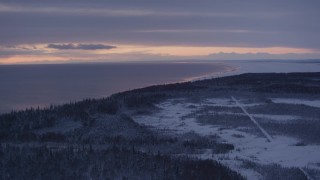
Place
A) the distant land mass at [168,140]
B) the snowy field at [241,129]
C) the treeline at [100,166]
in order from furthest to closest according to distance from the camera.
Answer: the snowy field at [241,129]
the distant land mass at [168,140]
the treeline at [100,166]

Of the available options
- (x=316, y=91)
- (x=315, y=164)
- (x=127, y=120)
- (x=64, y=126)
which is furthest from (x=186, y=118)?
(x=316, y=91)

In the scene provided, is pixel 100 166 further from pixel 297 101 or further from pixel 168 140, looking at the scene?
pixel 297 101

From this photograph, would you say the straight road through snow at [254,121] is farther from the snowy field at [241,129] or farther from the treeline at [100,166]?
the treeline at [100,166]

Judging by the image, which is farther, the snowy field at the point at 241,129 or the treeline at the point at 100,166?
the snowy field at the point at 241,129

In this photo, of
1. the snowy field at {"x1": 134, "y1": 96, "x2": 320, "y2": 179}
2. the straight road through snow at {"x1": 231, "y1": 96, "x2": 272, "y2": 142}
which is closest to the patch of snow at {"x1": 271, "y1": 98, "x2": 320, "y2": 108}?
the snowy field at {"x1": 134, "y1": 96, "x2": 320, "y2": 179}

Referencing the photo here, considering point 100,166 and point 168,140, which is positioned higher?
point 100,166

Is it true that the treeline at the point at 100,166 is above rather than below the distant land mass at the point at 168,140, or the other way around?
above

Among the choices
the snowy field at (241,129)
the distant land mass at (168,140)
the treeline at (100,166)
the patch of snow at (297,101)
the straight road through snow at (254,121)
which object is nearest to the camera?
the treeline at (100,166)

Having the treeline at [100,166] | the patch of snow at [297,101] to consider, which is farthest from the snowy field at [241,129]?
the treeline at [100,166]

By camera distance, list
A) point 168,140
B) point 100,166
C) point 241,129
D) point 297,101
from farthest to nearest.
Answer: point 297,101 < point 241,129 < point 168,140 < point 100,166

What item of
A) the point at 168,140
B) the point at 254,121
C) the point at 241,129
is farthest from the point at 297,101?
the point at 168,140
